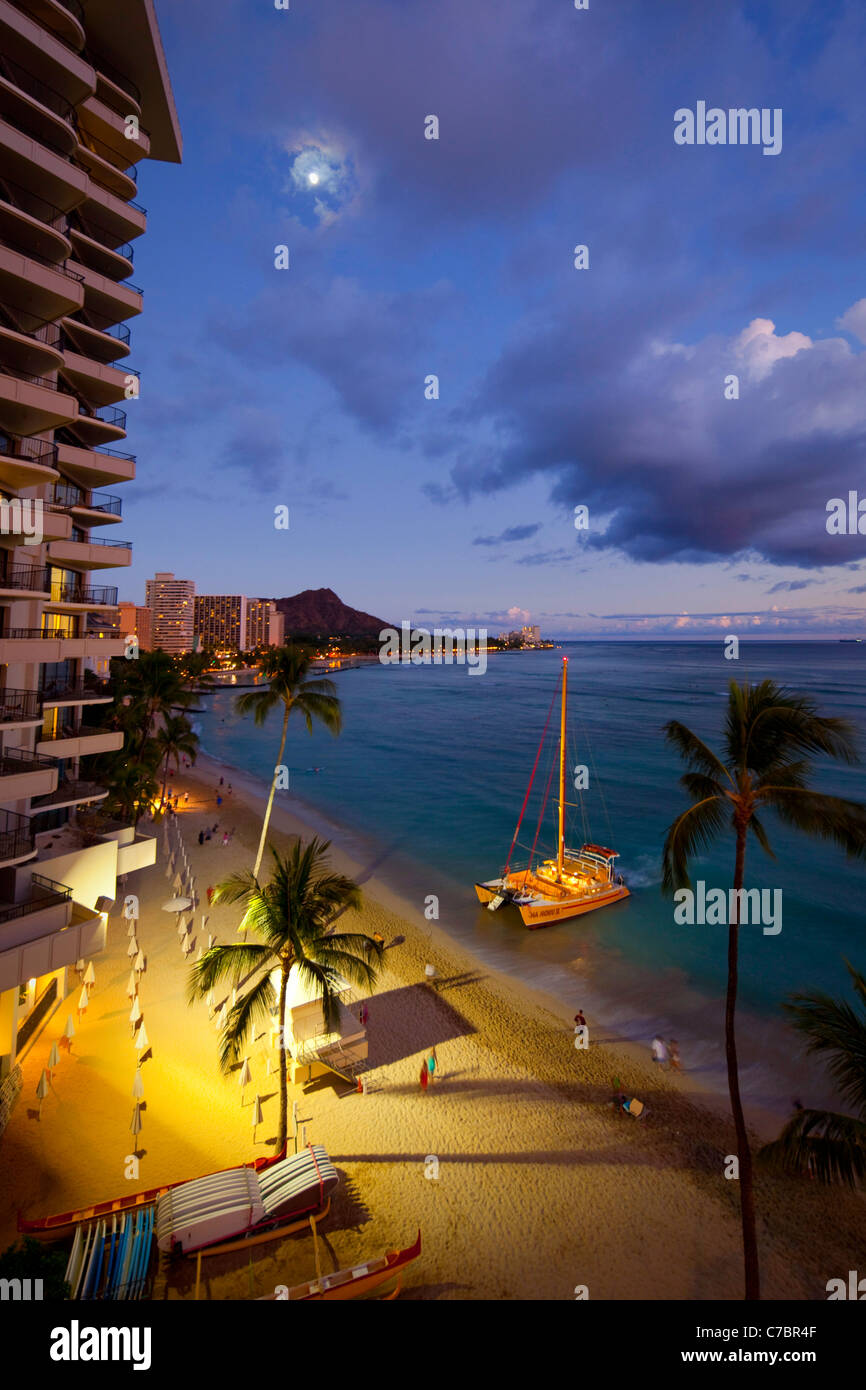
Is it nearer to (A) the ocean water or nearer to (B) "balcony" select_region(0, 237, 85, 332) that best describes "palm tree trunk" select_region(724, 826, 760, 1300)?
(A) the ocean water

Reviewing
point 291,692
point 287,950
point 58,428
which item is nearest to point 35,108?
point 58,428

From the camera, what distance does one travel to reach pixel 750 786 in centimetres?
1105

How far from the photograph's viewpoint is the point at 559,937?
26.9m

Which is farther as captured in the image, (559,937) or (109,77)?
(559,937)

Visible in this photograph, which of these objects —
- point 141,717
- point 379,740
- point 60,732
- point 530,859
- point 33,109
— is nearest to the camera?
point 33,109

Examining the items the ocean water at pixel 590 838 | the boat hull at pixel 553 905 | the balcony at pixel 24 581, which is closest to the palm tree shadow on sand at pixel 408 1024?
the ocean water at pixel 590 838

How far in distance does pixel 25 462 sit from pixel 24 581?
10.1 ft

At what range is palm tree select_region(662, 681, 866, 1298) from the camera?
10.0m

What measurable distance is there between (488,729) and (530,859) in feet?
178

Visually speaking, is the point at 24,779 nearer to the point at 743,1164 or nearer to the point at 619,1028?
the point at 743,1164

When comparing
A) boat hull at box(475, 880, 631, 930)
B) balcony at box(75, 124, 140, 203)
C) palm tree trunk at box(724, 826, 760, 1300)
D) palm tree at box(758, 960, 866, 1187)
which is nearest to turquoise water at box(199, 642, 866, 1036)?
boat hull at box(475, 880, 631, 930)

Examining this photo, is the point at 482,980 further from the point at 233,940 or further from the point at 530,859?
the point at 530,859

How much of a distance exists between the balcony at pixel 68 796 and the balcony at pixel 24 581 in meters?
5.90

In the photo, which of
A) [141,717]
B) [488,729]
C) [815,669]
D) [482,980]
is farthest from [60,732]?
[815,669]
